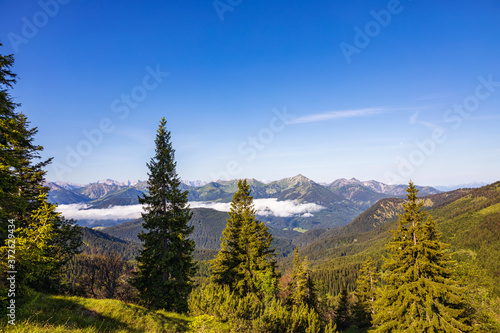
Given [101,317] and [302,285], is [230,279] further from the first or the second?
[302,285]

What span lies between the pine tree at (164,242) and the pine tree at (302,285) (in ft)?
60.3

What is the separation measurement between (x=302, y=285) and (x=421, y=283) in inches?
732

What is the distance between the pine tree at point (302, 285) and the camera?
33.0m

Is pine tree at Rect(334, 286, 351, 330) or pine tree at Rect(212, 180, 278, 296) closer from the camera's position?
pine tree at Rect(212, 180, 278, 296)

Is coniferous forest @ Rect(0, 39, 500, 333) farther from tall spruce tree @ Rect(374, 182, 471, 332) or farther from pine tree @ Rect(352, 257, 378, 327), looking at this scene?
pine tree @ Rect(352, 257, 378, 327)

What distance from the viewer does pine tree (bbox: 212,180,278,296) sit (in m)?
21.2

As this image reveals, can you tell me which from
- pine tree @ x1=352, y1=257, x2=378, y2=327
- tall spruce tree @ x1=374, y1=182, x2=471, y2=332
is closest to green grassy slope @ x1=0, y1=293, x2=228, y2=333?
tall spruce tree @ x1=374, y1=182, x2=471, y2=332

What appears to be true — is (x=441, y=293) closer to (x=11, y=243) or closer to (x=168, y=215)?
(x=168, y=215)

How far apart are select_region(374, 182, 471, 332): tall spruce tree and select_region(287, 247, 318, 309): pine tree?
13615 mm

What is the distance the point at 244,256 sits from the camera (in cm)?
2253

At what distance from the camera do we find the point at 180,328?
1348 centimetres

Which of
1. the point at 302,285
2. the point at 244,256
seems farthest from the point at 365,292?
the point at 244,256

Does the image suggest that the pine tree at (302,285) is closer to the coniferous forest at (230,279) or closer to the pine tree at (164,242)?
the coniferous forest at (230,279)

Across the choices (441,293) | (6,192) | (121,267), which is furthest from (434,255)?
(121,267)
